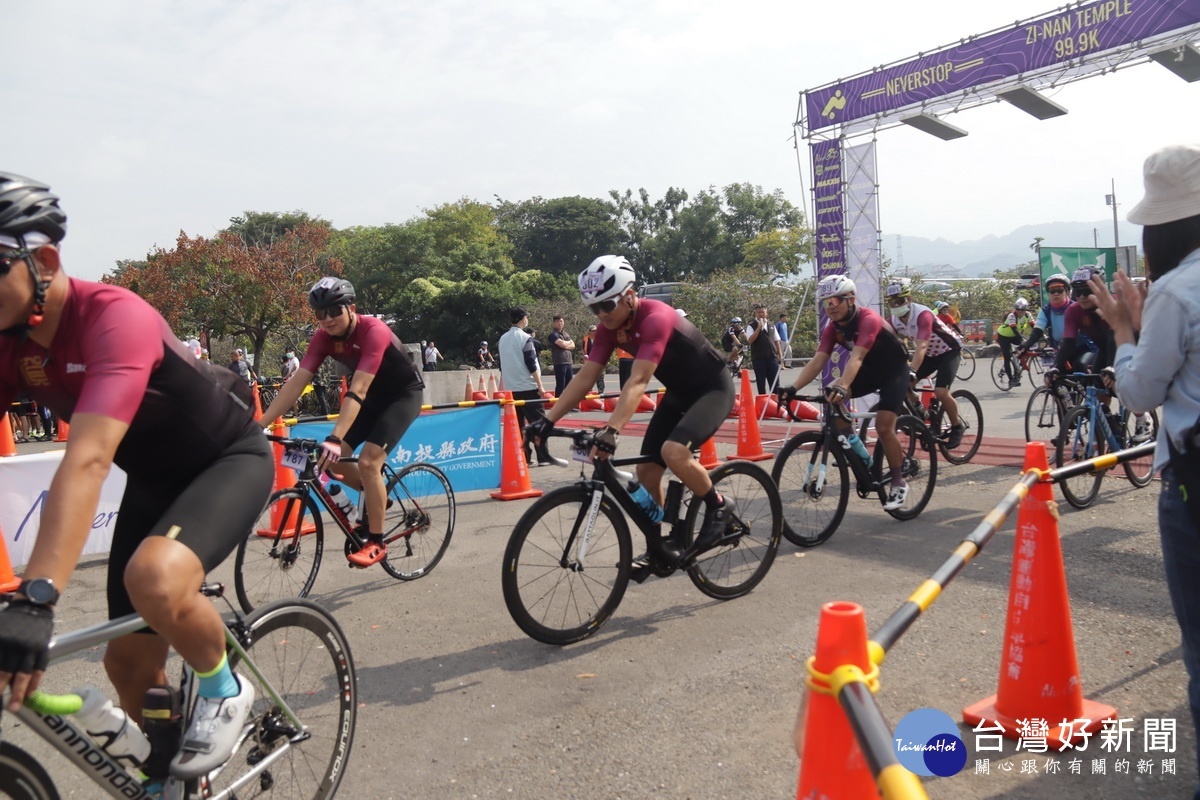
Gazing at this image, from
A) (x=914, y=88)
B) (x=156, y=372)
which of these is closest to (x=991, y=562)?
(x=156, y=372)

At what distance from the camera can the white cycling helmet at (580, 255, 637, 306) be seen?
5.40m

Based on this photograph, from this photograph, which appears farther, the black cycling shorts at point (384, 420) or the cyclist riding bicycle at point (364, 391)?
the black cycling shorts at point (384, 420)

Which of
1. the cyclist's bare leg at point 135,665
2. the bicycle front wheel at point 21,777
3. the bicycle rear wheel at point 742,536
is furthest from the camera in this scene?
the bicycle rear wheel at point 742,536

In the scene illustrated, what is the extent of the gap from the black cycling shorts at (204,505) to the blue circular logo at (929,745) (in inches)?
96.4

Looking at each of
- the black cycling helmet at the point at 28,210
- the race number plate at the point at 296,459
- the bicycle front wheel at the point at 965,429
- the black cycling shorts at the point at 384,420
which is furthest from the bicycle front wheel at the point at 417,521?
the bicycle front wheel at the point at 965,429

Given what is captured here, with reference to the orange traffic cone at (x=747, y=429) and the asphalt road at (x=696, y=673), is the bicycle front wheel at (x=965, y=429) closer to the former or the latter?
the orange traffic cone at (x=747, y=429)

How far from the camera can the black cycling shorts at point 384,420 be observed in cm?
632

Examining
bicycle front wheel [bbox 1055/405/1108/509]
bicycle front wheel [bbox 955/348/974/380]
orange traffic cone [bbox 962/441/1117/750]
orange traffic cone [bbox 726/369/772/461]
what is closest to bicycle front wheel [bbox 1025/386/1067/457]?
bicycle front wheel [bbox 1055/405/1108/509]

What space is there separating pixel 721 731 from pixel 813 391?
17908 mm

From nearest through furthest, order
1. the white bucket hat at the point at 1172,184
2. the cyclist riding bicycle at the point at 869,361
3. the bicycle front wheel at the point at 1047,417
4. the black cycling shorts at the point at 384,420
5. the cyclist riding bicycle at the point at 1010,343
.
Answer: the white bucket hat at the point at 1172,184
the black cycling shorts at the point at 384,420
the cyclist riding bicycle at the point at 869,361
the bicycle front wheel at the point at 1047,417
the cyclist riding bicycle at the point at 1010,343

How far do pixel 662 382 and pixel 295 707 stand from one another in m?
Answer: 3.12

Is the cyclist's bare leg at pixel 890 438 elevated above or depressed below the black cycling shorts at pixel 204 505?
below

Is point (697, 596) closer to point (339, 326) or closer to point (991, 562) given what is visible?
point (991, 562)

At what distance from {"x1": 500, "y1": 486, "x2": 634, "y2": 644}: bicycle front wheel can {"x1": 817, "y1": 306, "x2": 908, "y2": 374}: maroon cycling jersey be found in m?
3.14
